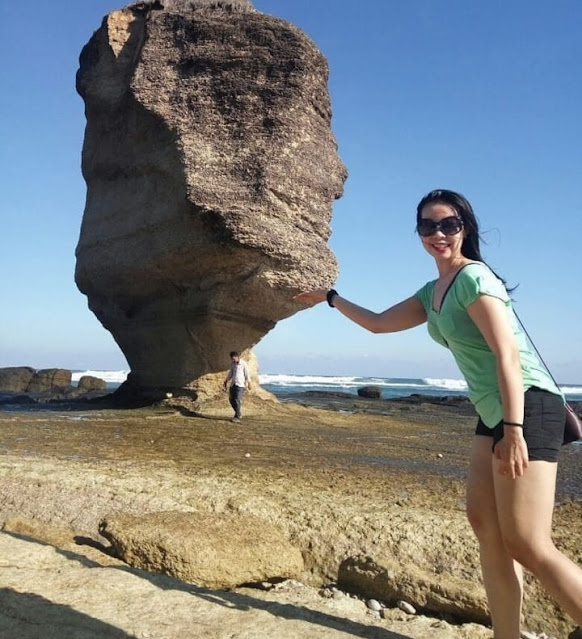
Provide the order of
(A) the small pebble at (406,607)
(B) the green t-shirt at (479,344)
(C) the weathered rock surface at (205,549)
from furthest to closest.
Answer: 1. (C) the weathered rock surface at (205,549)
2. (A) the small pebble at (406,607)
3. (B) the green t-shirt at (479,344)

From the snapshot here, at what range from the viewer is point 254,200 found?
10.4 metres

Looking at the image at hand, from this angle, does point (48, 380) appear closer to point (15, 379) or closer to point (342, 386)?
point (15, 379)

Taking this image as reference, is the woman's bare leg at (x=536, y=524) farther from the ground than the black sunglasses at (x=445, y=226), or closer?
closer

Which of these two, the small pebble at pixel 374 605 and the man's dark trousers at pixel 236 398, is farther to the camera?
the man's dark trousers at pixel 236 398

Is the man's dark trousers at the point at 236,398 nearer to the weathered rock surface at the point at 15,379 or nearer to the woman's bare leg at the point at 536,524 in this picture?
the woman's bare leg at the point at 536,524

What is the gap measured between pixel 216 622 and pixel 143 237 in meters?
9.77

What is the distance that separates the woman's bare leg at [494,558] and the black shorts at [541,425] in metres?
0.19

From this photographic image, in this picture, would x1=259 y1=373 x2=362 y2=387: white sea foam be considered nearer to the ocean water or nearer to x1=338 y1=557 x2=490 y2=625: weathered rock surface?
the ocean water

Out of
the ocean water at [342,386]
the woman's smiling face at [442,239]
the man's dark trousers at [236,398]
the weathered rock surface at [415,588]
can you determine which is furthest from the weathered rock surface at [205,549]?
the ocean water at [342,386]

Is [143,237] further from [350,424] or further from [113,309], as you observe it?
[350,424]

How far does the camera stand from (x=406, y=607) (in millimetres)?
3211

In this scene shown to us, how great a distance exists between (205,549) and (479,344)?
6.50 feet

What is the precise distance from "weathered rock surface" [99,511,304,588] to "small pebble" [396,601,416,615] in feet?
2.10

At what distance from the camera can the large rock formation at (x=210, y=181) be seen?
10.5 metres
